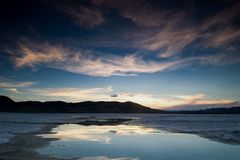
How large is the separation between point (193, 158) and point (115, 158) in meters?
4.53

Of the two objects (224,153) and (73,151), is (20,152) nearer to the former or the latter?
(73,151)

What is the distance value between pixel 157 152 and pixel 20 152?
8805mm

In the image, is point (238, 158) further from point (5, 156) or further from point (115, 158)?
point (5, 156)

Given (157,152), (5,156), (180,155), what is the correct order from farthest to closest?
(157,152) < (180,155) < (5,156)

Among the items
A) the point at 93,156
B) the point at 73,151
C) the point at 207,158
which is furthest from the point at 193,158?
the point at 73,151

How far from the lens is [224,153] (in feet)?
62.9

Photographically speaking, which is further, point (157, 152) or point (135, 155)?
point (157, 152)

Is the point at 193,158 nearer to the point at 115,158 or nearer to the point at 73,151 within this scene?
the point at 115,158

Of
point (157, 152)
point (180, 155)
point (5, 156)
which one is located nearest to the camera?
point (5, 156)

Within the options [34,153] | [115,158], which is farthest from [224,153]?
[34,153]

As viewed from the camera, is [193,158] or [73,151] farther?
[73,151]

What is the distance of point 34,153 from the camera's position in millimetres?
18422

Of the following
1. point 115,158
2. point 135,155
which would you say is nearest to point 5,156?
point 115,158

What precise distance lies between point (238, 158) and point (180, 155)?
3328 millimetres
